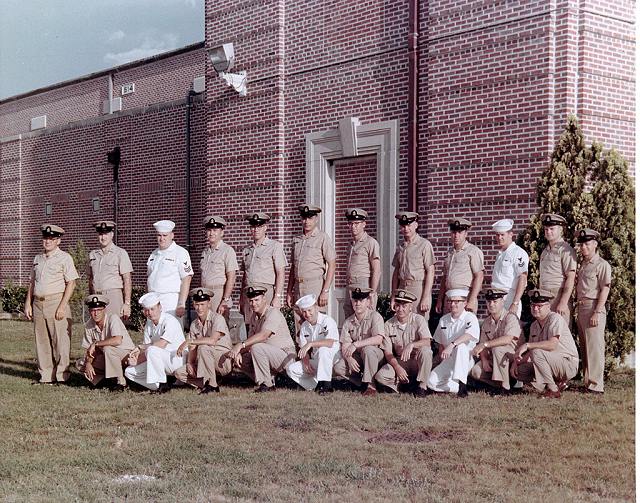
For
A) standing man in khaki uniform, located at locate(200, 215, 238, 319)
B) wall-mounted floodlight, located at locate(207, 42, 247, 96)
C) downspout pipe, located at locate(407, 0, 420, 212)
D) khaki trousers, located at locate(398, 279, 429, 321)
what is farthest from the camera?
wall-mounted floodlight, located at locate(207, 42, 247, 96)

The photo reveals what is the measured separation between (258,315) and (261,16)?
6.32 metres

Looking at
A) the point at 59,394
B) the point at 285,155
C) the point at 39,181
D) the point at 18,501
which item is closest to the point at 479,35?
the point at 285,155

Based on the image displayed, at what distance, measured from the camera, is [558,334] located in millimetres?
7758

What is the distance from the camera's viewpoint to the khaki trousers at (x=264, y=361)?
27.8 ft

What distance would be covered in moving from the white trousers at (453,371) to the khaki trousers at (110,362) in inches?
124

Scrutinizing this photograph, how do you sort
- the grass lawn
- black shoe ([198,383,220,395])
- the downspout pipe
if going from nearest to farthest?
the grass lawn
black shoe ([198,383,220,395])
the downspout pipe

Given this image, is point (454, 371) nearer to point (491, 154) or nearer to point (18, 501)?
point (491, 154)

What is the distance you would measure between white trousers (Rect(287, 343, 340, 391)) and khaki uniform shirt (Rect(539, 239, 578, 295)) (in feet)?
6.76

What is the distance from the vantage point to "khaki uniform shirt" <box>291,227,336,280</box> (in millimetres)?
9422

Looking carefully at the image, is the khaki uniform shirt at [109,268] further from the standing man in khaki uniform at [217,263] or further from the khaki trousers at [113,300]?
the standing man in khaki uniform at [217,263]

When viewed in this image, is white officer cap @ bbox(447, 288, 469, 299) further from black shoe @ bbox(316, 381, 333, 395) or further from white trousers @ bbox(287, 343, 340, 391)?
black shoe @ bbox(316, 381, 333, 395)

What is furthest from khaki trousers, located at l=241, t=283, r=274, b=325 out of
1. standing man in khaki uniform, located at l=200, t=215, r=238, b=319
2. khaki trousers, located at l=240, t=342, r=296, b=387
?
khaki trousers, located at l=240, t=342, r=296, b=387

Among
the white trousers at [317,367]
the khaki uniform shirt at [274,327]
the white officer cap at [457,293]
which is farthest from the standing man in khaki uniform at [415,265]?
the khaki uniform shirt at [274,327]

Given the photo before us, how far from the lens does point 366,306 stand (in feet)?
27.7
